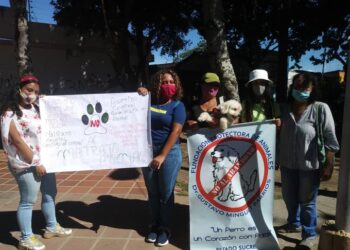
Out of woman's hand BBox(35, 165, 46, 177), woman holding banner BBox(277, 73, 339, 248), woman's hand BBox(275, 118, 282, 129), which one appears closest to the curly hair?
woman's hand BBox(275, 118, 282, 129)

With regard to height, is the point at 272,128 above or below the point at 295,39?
below

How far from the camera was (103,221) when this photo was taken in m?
4.59

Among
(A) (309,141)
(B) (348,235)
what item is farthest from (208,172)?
(B) (348,235)

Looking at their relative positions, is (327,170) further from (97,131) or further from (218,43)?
(218,43)

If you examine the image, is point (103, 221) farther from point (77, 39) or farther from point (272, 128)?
point (77, 39)

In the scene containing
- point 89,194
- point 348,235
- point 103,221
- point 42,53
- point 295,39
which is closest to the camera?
point 348,235

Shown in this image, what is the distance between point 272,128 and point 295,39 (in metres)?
13.8

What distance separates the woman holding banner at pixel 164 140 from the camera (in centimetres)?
367

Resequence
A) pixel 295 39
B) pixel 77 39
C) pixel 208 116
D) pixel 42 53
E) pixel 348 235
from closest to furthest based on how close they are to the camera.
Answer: pixel 348 235, pixel 208 116, pixel 42 53, pixel 77 39, pixel 295 39

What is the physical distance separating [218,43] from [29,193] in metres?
4.34

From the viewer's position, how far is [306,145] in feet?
11.8

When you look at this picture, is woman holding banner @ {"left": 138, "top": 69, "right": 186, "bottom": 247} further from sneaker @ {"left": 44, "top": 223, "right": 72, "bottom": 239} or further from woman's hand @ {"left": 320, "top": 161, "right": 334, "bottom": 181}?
woman's hand @ {"left": 320, "top": 161, "right": 334, "bottom": 181}

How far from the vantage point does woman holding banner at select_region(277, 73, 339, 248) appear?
3549 millimetres

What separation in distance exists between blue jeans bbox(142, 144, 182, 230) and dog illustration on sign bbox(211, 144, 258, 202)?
0.41m
